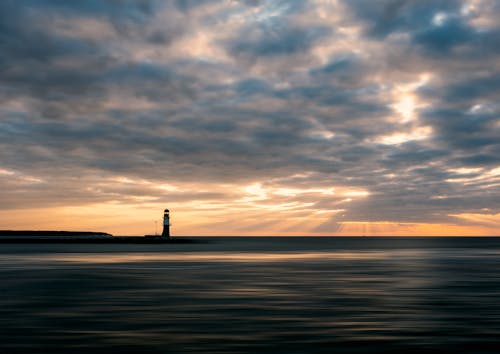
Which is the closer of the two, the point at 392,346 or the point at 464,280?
the point at 392,346

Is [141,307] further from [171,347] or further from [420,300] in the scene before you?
[420,300]

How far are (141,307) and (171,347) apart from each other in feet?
36.8

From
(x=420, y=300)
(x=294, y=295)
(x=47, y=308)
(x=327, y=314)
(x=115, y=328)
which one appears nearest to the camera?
(x=115, y=328)

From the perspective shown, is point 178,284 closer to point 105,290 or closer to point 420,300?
point 105,290

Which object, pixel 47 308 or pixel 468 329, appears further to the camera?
pixel 47 308

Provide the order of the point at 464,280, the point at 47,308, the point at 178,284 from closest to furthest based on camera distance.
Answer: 1. the point at 47,308
2. the point at 178,284
3. the point at 464,280

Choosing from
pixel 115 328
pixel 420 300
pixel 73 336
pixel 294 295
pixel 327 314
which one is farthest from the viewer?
pixel 294 295

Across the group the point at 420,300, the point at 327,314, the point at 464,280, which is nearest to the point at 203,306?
the point at 327,314

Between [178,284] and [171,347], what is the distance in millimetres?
24910

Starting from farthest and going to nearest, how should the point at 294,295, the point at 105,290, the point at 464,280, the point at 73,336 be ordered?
the point at 464,280, the point at 105,290, the point at 294,295, the point at 73,336

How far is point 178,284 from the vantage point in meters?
43.8

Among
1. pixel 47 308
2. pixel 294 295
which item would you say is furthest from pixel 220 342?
pixel 294 295

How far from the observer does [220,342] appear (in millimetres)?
20156

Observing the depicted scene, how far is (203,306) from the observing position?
30531 millimetres
